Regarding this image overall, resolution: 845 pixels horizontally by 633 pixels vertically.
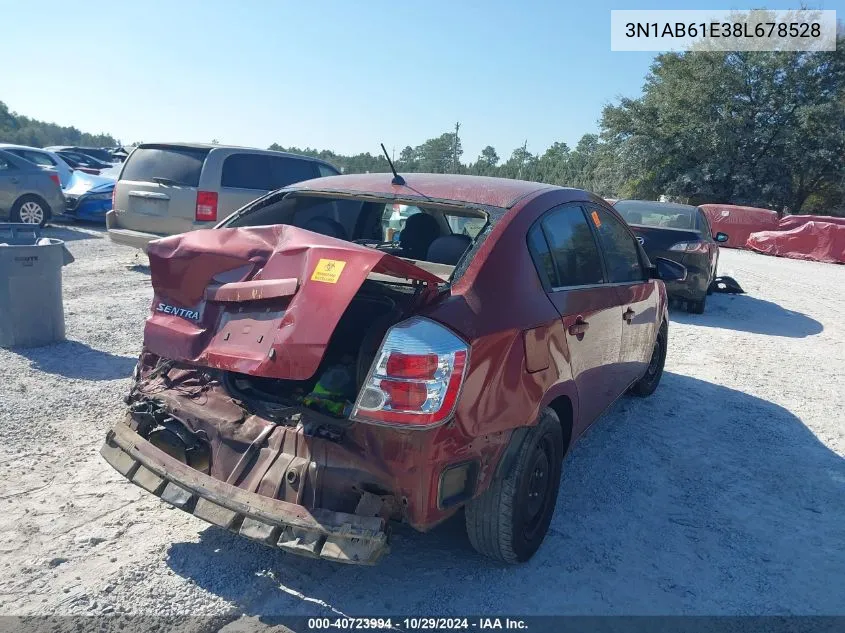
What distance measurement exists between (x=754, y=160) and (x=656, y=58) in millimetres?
10522

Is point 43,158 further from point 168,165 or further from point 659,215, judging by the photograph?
point 659,215

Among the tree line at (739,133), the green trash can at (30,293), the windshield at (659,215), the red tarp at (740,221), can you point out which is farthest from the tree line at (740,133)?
the green trash can at (30,293)

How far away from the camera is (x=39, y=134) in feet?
214

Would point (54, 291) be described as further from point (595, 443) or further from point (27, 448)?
point (595, 443)

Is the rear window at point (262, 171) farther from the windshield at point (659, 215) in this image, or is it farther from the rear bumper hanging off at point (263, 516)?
the rear bumper hanging off at point (263, 516)

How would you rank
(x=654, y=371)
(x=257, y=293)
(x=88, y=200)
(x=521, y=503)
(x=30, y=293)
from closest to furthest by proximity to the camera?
(x=257, y=293) < (x=521, y=503) < (x=654, y=371) < (x=30, y=293) < (x=88, y=200)

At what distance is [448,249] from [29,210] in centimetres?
1252

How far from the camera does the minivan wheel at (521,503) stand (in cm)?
302

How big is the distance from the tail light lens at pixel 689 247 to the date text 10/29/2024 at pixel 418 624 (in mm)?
7833

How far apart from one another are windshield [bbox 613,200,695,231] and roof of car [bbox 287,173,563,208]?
7.14 meters

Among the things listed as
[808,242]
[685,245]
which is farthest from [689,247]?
[808,242]

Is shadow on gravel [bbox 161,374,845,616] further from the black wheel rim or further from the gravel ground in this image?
the black wheel rim

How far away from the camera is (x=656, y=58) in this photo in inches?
1551

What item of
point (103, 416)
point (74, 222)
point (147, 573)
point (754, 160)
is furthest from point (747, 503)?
point (754, 160)
